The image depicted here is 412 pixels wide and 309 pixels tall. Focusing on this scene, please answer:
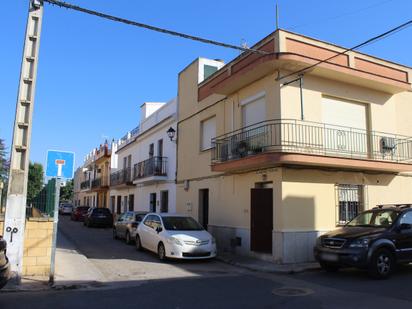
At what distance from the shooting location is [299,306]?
7.45 metres

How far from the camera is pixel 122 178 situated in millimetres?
30828

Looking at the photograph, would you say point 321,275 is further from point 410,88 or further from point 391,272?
point 410,88

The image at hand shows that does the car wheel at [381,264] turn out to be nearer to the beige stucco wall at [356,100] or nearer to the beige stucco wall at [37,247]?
the beige stucco wall at [356,100]

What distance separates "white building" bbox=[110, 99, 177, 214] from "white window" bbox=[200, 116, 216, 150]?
326 centimetres

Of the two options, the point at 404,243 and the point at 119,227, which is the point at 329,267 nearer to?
the point at 404,243

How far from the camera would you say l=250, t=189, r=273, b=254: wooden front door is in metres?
13.8

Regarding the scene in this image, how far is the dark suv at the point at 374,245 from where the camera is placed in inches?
404

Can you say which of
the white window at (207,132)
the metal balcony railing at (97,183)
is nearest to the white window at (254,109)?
the white window at (207,132)

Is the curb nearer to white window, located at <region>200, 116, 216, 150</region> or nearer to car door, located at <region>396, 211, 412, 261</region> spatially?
car door, located at <region>396, 211, 412, 261</region>

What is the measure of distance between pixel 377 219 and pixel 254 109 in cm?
572

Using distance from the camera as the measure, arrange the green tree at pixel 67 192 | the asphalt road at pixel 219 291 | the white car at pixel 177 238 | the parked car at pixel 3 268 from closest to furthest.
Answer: the parked car at pixel 3 268 < the asphalt road at pixel 219 291 < the white car at pixel 177 238 < the green tree at pixel 67 192

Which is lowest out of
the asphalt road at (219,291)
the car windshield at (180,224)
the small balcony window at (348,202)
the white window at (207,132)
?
the asphalt road at (219,291)

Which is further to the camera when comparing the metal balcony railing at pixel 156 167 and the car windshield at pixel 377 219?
the metal balcony railing at pixel 156 167

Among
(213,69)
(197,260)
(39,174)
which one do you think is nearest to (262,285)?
(197,260)
